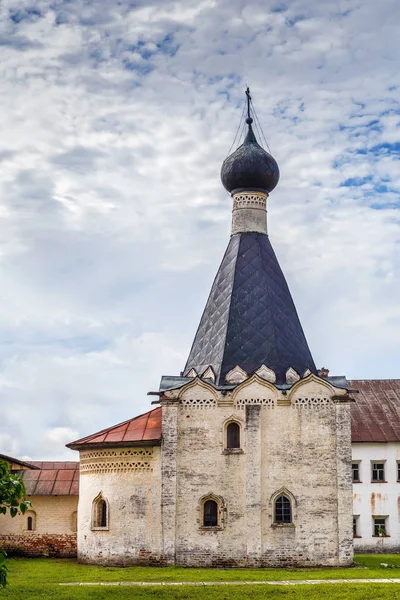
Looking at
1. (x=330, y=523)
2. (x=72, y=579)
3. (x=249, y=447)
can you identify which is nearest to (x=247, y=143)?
(x=249, y=447)

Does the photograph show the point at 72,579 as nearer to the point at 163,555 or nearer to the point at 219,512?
the point at 163,555

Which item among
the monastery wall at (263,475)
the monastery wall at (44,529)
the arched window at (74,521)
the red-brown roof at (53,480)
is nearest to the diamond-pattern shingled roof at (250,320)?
the monastery wall at (263,475)

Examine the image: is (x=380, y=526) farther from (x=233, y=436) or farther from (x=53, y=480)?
(x=53, y=480)

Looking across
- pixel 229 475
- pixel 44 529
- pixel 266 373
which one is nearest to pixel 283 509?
pixel 229 475

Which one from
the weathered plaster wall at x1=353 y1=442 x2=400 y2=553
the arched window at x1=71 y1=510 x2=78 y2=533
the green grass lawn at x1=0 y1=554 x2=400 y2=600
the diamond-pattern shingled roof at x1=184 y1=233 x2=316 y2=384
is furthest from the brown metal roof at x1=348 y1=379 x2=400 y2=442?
the arched window at x1=71 y1=510 x2=78 y2=533

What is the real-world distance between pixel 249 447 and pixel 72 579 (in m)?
4.99

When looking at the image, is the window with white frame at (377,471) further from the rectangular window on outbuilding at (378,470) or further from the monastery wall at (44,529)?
the monastery wall at (44,529)

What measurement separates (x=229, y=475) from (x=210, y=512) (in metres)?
0.96

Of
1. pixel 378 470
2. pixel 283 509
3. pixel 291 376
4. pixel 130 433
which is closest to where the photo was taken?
pixel 283 509

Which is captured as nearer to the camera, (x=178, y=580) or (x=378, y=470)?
(x=178, y=580)

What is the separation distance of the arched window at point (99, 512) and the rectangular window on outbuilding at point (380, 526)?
11.1m

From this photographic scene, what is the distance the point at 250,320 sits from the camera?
2114 centimetres

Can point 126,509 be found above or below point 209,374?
below

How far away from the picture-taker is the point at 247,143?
2341cm
